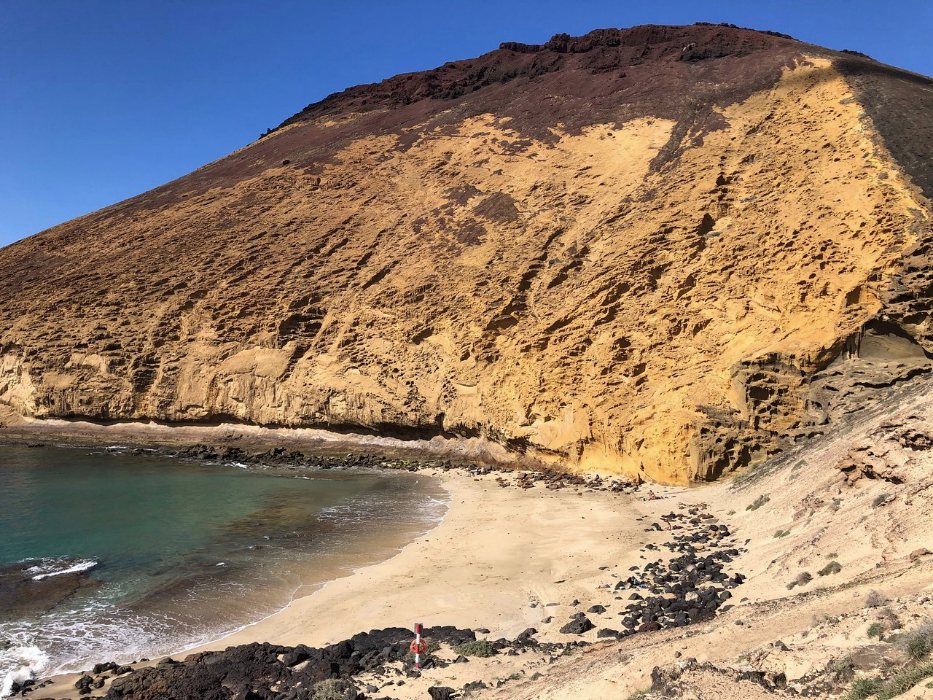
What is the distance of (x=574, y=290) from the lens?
19234 millimetres

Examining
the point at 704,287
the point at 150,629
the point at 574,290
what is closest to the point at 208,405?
the point at 574,290

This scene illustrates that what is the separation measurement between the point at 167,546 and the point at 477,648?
26.5ft

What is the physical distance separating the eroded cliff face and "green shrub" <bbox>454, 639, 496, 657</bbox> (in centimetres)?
875

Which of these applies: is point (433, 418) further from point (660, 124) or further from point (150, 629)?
point (660, 124)

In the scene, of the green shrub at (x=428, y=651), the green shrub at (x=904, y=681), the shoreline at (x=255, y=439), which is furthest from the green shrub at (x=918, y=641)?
the shoreline at (x=255, y=439)

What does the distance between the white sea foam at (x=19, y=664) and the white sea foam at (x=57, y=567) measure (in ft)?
9.68

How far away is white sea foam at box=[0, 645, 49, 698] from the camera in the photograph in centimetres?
717

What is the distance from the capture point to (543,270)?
20.7 metres

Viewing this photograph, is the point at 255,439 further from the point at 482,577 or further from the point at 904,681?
the point at 904,681

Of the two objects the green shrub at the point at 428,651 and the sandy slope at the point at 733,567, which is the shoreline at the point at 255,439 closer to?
the sandy slope at the point at 733,567

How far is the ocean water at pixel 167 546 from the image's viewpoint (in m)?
8.42

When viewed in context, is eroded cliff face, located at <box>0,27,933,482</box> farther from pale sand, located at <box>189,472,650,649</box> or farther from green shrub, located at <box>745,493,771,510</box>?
pale sand, located at <box>189,472,650,649</box>

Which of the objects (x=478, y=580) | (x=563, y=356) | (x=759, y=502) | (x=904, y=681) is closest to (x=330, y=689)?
(x=478, y=580)

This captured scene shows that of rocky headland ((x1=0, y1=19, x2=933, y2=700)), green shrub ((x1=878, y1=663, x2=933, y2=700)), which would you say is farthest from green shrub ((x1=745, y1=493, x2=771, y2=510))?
green shrub ((x1=878, y1=663, x2=933, y2=700))
